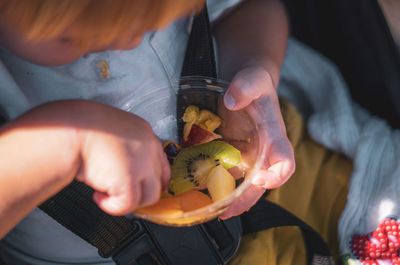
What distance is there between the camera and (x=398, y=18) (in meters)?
1.22

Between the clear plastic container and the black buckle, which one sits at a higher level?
the clear plastic container

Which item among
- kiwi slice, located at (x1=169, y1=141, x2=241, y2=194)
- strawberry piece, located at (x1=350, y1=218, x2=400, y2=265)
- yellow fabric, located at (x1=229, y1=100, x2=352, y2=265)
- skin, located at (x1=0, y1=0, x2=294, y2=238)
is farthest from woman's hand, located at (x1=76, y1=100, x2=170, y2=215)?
strawberry piece, located at (x1=350, y1=218, x2=400, y2=265)

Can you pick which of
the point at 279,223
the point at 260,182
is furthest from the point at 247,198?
the point at 279,223

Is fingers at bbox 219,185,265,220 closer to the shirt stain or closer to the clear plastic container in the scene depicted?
the clear plastic container

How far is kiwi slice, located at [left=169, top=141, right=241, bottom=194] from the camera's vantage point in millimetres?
624

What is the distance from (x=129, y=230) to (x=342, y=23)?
64 centimetres

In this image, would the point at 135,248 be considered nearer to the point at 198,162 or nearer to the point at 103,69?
the point at 198,162

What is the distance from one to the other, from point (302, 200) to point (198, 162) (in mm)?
308

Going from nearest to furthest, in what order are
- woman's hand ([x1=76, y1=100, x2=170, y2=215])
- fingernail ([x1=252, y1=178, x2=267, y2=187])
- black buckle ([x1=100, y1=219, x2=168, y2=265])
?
1. woman's hand ([x1=76, y1=100, x2=170, y2=215])
2. fingernail ([x1=252, y1=178, x2=267, y2=187])
3. black buckle ([x1=100, y1=219, x2=168, y2=265])

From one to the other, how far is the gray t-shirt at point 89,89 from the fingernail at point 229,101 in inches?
5.0

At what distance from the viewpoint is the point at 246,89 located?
0.67m

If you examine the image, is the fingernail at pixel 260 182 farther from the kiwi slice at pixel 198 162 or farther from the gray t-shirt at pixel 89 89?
the gray t-shirt at pixel 89 89

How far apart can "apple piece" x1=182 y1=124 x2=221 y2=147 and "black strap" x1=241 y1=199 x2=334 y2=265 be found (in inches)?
7.4

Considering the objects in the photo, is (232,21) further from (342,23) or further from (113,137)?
(113,137)
